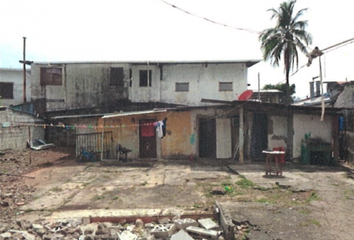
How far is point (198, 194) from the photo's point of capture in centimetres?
810

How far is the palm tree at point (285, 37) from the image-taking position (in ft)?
69.3

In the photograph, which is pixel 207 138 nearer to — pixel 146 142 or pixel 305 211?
pixel 146 142

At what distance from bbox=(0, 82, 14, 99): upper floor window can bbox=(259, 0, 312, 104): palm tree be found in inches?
843

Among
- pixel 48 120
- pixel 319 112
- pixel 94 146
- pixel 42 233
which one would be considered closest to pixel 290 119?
pixel 319 112

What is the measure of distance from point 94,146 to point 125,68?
21.2 ft

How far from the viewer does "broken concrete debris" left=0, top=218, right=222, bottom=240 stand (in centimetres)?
539

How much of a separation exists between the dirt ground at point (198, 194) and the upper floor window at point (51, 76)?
24.8 ft

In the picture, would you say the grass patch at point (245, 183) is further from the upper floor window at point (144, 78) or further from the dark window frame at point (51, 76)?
the dark window frame at point (51, 76)

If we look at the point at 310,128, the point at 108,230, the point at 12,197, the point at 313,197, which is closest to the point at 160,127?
the point at 12,197

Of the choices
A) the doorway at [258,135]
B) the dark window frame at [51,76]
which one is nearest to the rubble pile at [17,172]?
the dark window frame at [51,76]

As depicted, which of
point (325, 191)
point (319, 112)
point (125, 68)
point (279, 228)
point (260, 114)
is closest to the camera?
point (279, 228)

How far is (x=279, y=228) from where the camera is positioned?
17.6 ft

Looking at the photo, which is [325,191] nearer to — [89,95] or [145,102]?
[145,102]

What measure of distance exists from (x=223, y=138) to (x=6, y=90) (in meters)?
18.6
